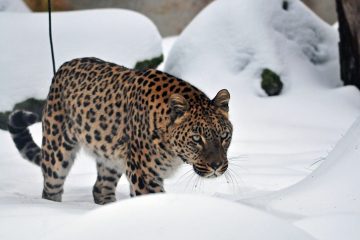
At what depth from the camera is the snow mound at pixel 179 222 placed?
359cm

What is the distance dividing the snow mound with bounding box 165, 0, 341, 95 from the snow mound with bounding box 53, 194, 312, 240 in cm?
728

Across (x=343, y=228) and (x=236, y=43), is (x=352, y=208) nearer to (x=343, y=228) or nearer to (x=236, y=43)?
(x=343, y=228)

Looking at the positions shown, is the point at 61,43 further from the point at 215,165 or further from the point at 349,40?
the point at 215,165

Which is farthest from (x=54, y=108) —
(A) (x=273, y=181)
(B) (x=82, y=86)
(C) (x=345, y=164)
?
(C) (x=345, y=164)

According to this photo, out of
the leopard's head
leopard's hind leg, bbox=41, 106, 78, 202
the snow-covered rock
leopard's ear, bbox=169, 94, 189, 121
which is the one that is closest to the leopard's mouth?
the leopard's head

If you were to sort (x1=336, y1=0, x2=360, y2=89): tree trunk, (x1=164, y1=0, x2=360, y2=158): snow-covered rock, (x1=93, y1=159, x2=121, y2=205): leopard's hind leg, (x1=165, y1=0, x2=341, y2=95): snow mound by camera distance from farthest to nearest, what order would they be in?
(x1=165, y1=0, x2=341, y2=95): snow mound
(x1=164, y1=0, x2=360, y2=158): snow-covered rock
(x1=336, y1=0, x2=360, y2=89): tree trunk
(x1=93, y1=159, x2=121, y2=205): leopard's hind leg

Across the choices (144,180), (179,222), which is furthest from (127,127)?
(179,222)

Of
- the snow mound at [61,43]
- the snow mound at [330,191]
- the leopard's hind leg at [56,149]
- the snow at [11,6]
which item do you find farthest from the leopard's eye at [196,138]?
the snow at [11,6]

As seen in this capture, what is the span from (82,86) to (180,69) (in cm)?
512

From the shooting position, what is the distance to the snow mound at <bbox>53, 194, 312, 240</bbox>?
3.59 m

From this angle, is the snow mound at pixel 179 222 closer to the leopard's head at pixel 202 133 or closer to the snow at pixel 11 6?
the leopard's head at pixel 202 133

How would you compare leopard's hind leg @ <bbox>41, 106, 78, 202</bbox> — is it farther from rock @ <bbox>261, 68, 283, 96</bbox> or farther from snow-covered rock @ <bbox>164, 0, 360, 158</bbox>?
rock @ <bbox>261, 68, 283, 96</bbox>

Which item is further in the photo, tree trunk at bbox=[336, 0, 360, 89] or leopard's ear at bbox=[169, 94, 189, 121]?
tree trunk at bbox=[336, 0, 360, 89]

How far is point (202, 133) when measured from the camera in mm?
5688
